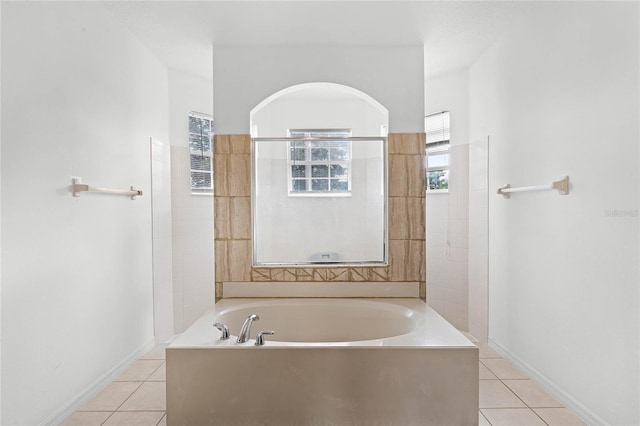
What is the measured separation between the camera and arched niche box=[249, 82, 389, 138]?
3035 mm

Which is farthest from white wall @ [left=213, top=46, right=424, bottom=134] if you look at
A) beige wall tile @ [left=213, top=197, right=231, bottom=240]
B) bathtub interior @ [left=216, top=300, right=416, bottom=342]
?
bathtub interior @ [left=216, top=300, right=416, bottom=342]

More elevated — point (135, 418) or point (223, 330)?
point (223, 330)

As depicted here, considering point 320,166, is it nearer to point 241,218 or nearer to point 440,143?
point 241,218

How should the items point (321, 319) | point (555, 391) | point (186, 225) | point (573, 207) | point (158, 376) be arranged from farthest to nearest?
1. point (186, 225)
2. point (321, 319)
3. point (158, 376)
4. point (555, 391)
5. point (573, 207)

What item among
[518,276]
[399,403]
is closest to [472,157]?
[518,276]

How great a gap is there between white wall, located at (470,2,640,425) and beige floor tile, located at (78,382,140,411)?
2.51 metres

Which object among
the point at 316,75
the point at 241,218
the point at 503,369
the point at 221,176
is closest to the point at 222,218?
the point at 241,218

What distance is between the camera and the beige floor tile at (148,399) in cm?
219

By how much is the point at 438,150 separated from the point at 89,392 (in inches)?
131

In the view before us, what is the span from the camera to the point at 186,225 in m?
3.54

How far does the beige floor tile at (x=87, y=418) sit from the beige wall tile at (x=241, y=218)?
1380 mm

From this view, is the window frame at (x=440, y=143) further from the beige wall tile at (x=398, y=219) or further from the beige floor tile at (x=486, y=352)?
the beige floor tile at (x=486, y=352)

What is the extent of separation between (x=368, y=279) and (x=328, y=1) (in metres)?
1.93

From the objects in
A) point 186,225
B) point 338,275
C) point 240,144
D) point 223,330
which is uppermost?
point 240,144
